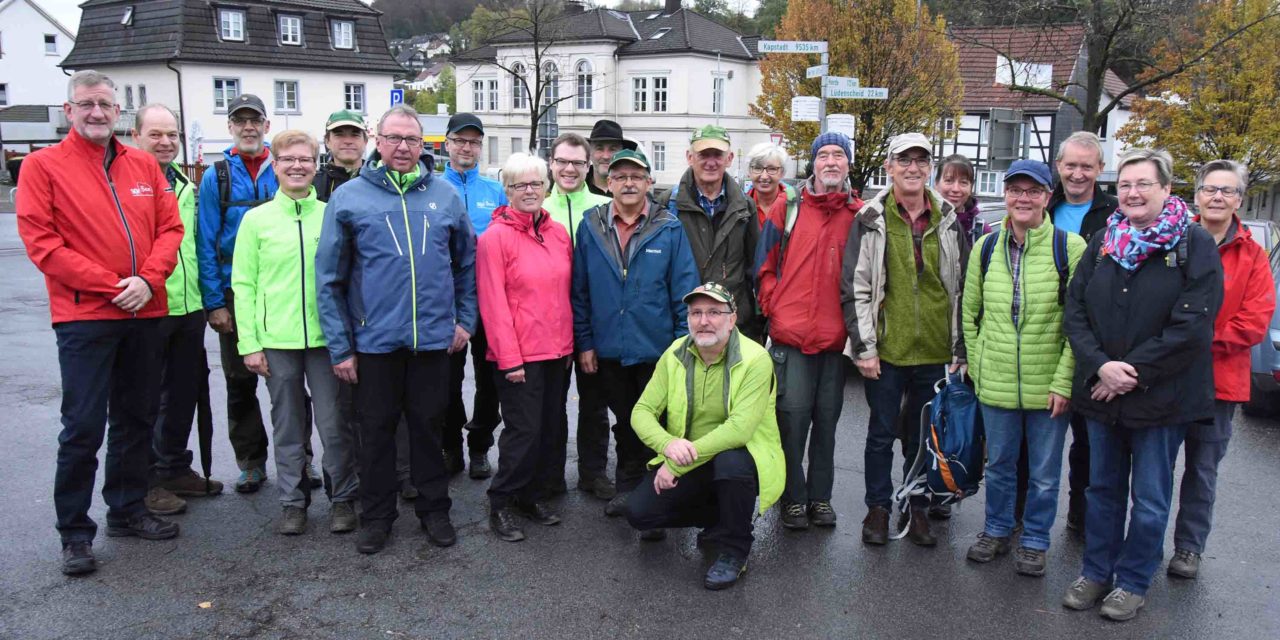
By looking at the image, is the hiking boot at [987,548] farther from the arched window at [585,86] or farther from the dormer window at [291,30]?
the arched window at [585,86]

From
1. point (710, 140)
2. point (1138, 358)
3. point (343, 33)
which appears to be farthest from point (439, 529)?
point (343, 33)

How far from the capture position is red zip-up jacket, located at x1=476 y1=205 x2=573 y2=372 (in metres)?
5.20

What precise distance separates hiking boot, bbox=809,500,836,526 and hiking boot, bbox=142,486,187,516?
3582 millimetres

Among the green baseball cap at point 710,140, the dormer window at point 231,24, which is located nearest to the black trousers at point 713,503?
the green baseball cap at point 710,140

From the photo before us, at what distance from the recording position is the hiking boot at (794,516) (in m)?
5.41

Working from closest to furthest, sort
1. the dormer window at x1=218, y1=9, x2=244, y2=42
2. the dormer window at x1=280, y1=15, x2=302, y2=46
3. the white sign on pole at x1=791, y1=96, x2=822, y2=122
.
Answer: the white sign on pole at x1=791, y1=96, x2=822, y2=122, the dormer window at x1=218, y1=9, x2=244, y2=42, the dormer window at x1=280, y1=15, x2=302, y2=46

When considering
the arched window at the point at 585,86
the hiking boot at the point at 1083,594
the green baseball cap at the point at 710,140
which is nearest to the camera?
the hiking boot at the point at 1083,594

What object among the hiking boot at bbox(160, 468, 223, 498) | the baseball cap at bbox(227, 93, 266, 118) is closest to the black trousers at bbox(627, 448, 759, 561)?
the hiking boot at bbox(160, 468, 223, 498)

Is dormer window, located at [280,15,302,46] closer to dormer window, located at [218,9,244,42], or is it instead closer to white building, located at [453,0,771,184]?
dormer window, located at [218,9,244,42]

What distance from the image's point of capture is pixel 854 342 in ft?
16.8

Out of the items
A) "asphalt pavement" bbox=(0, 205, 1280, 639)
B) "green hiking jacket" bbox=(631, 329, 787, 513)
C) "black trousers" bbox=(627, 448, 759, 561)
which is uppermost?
"green hiking jacket" bbox=(631, 329, 787, 513)

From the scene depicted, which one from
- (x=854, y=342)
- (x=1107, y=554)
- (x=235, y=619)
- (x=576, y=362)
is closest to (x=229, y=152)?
(x=576, y=362)

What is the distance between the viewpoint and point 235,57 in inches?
1801

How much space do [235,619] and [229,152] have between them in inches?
112
